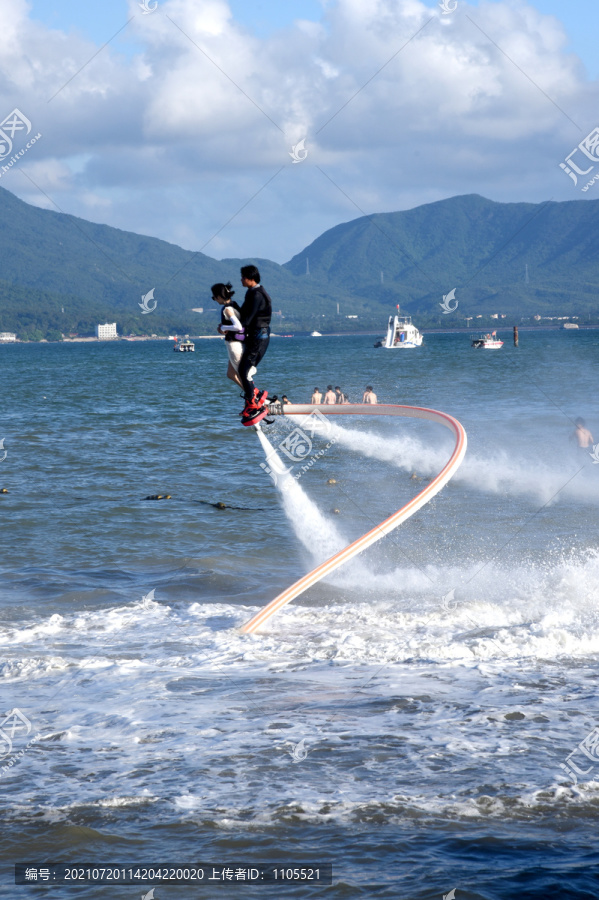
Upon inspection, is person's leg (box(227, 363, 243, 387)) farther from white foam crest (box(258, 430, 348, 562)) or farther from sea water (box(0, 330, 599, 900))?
sea water (box(0, 330, 599, 900))

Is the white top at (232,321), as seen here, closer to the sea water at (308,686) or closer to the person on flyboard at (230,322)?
the person on flyboard at (230,322)

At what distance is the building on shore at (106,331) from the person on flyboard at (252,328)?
155305 millimetres

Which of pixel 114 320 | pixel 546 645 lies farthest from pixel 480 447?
pixel 114 320

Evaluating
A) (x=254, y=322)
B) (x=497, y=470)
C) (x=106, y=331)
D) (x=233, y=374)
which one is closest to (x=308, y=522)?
(x=497, y=470)

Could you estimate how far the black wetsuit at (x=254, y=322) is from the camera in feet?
37.3

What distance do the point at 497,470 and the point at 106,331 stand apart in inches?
5911

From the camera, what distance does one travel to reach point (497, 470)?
2966cm

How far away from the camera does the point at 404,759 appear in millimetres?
8883

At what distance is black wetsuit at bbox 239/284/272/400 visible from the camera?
11383mm

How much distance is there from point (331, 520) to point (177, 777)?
48.8ft

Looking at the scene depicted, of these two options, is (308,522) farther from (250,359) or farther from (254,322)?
(254,322)

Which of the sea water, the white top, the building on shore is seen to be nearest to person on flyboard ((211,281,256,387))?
the white top

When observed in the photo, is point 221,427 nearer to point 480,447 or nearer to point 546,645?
point 480,447

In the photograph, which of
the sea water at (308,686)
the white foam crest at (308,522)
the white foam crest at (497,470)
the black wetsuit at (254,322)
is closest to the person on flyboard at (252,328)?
the black wetsuit at (254,322)
